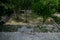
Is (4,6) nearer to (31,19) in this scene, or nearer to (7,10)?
(7,10)

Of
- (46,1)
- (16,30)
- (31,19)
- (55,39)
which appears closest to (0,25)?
(16,30)

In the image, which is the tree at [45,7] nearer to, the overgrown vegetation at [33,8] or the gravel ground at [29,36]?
the overgrown vegetation at [33,8]

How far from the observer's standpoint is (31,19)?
896cm

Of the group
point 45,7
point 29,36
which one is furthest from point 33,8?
point 29,36

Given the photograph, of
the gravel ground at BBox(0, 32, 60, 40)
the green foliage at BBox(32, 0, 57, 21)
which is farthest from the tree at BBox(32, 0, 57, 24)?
the gravel ground at BBox(0, 32, 60, 40)

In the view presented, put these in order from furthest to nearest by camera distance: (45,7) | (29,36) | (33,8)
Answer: (33,8)
(45,7)
(29,36)

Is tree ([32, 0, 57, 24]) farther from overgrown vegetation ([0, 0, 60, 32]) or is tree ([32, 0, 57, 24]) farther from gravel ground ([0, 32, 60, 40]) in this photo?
gravel ground ([0, 32, 60, 40])

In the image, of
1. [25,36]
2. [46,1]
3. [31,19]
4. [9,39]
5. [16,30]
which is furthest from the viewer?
[31,19]

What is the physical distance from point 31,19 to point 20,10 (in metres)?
1.60

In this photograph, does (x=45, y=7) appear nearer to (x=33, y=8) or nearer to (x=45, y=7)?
(x=45, y=7)

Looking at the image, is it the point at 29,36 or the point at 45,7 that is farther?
the point at 45,7

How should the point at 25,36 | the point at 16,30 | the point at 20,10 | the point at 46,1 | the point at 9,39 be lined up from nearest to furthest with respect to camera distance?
the point at 9,39, the point at 25,36, the point at 16,30, the point at 46,1, the point at 20,10

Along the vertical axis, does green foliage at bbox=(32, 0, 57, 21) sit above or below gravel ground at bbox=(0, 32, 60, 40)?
above

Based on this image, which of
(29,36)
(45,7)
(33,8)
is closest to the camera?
(29,36)
